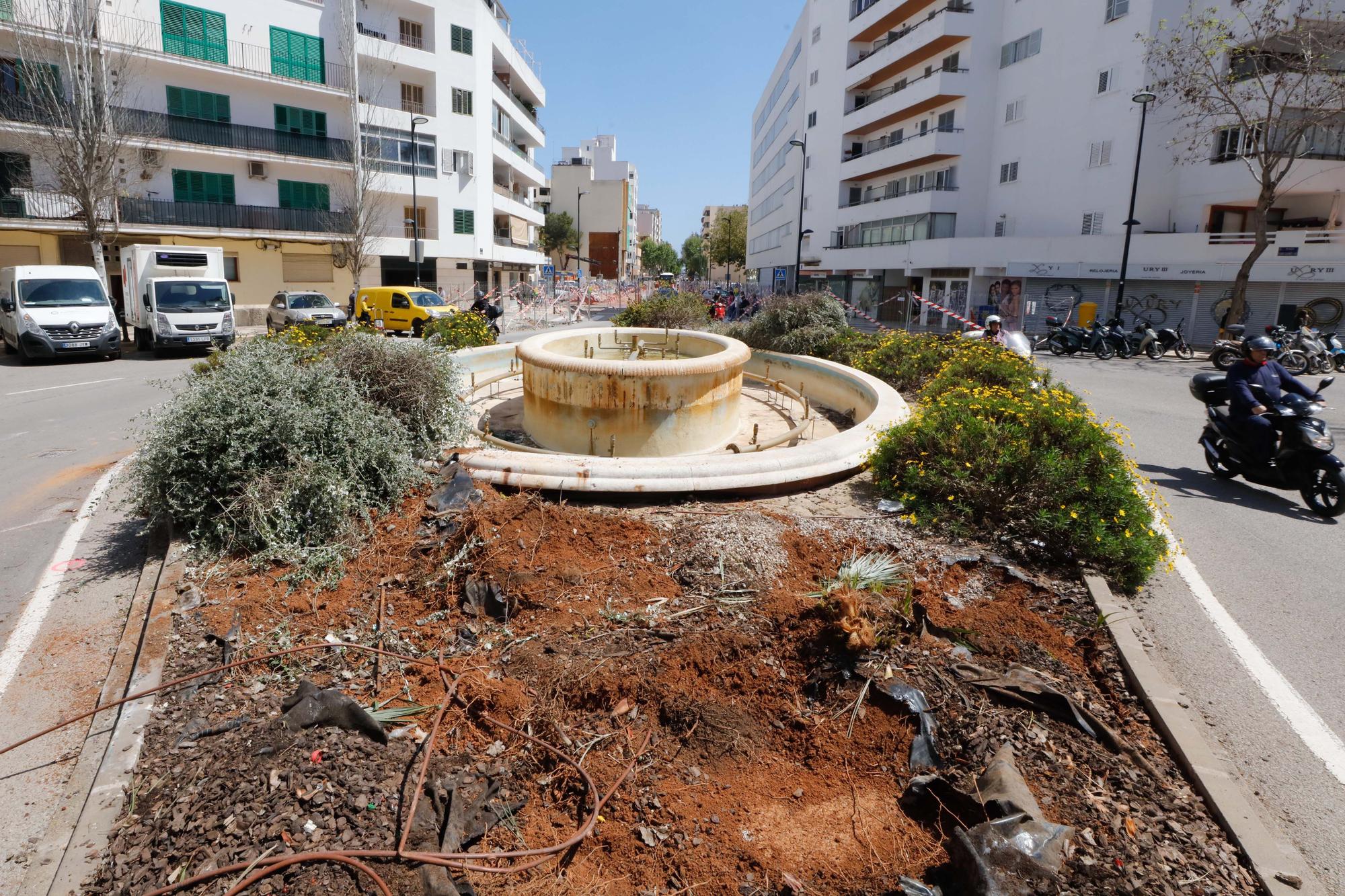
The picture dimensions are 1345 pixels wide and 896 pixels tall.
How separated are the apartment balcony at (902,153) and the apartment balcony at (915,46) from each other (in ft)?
12.4

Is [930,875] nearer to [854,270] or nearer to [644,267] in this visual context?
[854,270]

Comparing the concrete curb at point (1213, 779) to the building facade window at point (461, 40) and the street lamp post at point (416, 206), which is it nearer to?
the street lamp post at point (416, 206)

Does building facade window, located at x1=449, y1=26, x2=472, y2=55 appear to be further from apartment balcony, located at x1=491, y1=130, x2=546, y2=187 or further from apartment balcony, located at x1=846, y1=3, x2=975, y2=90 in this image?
apartment balcony, located at x1=846, y1=3, x2=975, y2=90

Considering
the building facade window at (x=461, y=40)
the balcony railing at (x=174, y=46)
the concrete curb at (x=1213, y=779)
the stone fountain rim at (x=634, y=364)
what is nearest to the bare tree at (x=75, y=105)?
the balcony railing at (x=174, y=46)

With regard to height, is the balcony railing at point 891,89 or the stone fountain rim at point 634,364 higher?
the balcony railing at point 891,89

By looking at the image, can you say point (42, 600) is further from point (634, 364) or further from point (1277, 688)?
point (1277, 688)

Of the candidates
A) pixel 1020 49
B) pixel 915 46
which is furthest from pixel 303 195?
pixel 1020 49

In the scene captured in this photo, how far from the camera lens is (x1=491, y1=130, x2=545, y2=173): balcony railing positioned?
45.0 metres

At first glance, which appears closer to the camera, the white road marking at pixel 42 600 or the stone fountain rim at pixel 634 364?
the white road marking at pixel 42 600

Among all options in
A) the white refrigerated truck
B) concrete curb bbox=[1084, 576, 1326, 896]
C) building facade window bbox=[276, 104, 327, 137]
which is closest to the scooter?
concrete curb bbox=[1084, 576, 1326, 896]

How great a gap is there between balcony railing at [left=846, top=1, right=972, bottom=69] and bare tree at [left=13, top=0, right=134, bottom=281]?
118 ft

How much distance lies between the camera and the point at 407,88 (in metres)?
40.1

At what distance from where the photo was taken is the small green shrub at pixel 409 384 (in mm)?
7090

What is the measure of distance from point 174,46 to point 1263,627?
133 feet
